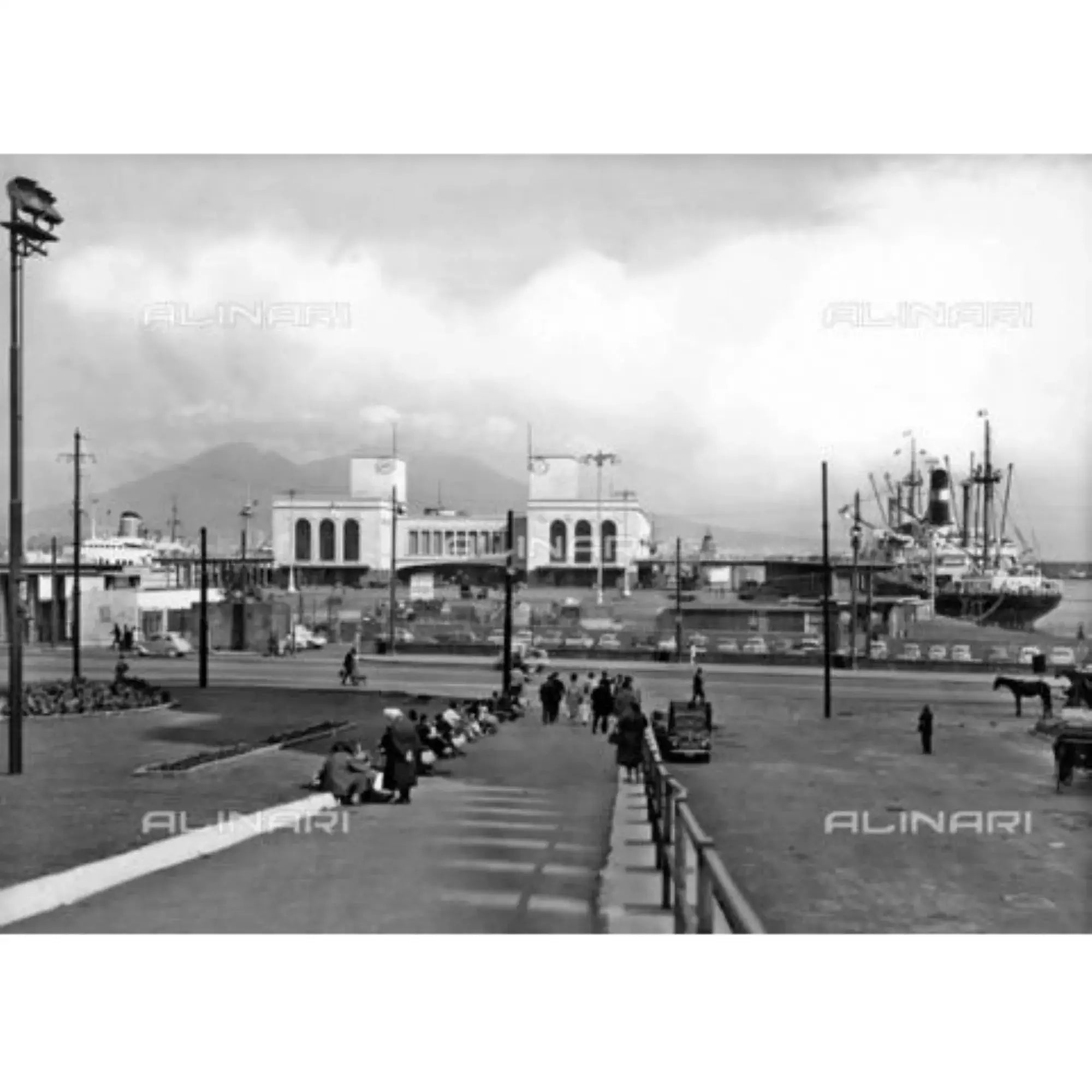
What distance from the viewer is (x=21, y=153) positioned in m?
6.48

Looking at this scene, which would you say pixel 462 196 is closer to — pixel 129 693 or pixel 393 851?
pixel 393 851

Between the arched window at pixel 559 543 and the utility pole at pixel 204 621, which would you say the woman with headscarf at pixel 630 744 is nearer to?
the utility pole at pixel 204 621

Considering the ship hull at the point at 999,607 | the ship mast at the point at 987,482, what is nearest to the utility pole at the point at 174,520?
the ship mast at the point at 987,482

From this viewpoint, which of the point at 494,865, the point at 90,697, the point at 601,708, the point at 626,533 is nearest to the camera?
the point at 494,865

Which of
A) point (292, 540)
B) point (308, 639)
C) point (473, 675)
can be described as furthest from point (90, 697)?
point (473, 675)

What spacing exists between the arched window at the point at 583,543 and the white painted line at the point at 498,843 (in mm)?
5338

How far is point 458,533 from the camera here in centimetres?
1262

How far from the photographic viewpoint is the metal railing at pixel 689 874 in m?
4.71

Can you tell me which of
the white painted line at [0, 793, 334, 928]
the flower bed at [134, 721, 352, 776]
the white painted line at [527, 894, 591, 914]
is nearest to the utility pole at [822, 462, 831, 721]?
the white painted line at [527, 894, 591, 914]

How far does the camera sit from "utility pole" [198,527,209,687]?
29.9 ft

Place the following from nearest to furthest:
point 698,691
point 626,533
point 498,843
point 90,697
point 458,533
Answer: point 498,843 → point 90,697 → point 458,533 → point 698,691 → point 626,533

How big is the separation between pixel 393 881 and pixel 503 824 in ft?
3.84

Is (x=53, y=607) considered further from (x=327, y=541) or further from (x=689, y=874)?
(x=689, y=874)

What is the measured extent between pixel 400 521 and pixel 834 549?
435cm
